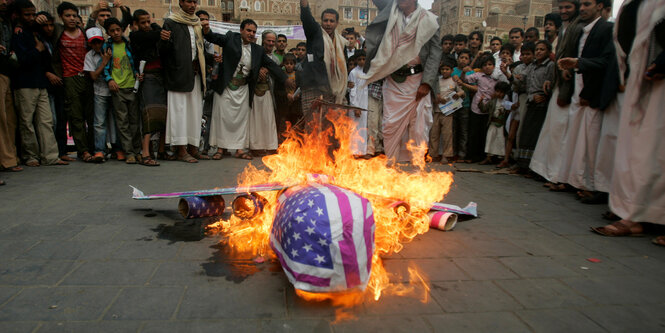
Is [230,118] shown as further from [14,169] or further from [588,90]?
[588,90]

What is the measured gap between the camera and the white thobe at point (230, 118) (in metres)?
7.55

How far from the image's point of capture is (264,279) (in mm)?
2547

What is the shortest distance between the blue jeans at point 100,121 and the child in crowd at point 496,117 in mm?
6745

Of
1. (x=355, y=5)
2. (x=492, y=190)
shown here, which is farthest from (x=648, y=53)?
(x=355, y=5)

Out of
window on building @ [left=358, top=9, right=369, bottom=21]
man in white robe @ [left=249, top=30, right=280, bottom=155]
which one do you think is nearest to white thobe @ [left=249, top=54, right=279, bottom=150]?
man in white robe @ [left=249, top=30, right=280, bottom=155]

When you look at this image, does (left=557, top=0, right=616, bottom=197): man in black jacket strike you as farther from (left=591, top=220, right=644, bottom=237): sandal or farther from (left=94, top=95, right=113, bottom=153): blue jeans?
(left=94, top=95, right=113, bottom=153): blue jeans

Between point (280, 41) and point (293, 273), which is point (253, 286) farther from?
point (280, 41)

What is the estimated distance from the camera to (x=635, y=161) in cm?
372

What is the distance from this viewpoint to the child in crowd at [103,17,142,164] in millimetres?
6487

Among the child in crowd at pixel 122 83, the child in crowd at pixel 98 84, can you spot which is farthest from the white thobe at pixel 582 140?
the child in crowd at pixel 98 84

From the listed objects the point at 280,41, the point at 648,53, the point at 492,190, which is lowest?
the point at 492,190

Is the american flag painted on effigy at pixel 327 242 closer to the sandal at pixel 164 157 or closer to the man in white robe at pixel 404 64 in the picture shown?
the man in white robe at pixel 404 64

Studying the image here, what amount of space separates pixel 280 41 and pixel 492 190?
5.89 m

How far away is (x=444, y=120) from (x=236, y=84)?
162 inches
